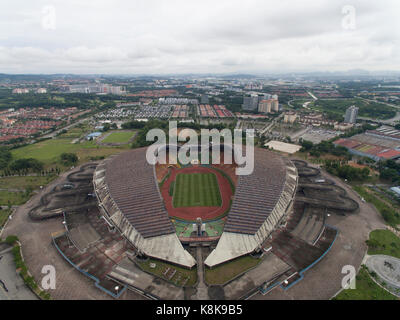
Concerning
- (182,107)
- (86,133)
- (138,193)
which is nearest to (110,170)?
(138,193)

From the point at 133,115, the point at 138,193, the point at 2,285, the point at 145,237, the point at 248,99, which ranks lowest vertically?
the point at 2,285

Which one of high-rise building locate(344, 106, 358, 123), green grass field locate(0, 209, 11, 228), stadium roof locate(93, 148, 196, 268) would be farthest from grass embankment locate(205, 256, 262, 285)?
high-rise building locate(344, 106, 358, 123)

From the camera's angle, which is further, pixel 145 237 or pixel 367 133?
pixel 367 133

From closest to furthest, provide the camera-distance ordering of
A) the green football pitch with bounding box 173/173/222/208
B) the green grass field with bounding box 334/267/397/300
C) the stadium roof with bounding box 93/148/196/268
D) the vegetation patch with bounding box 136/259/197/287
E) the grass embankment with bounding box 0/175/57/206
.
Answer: the green grass field with bounding box 334/267/397/300 → the vegetation patch with bounding box 136/259/197/287 → the stadium roof with bounding box 93/148/196/268 → the green football pitch with bounding box 173/173/222/208 → the grass embankment with bounding box 0/175/57/206

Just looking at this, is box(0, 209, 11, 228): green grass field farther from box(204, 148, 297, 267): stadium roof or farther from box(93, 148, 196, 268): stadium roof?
box(204, 148, 297, 267): stadium roof

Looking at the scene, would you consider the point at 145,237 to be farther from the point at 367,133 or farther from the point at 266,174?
the point at 367,133

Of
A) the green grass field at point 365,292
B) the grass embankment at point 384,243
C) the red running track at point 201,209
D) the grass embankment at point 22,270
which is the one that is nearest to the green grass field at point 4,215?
the grass embankment at point 22,270
